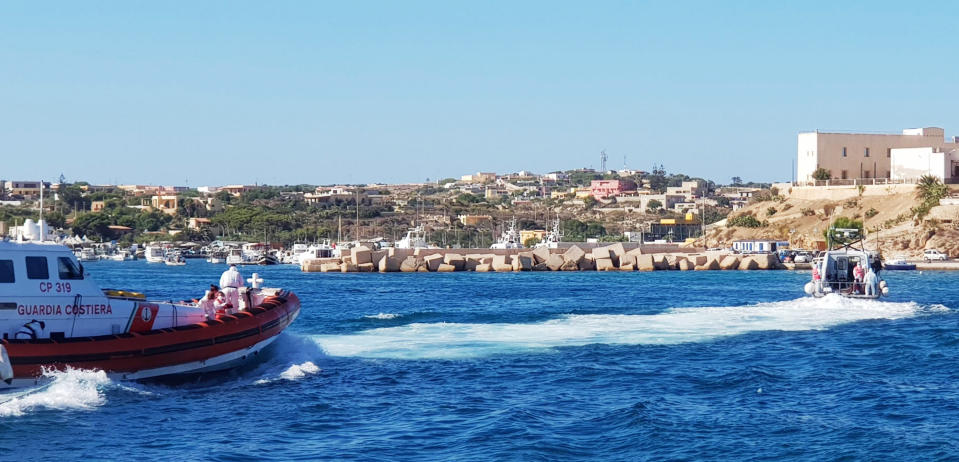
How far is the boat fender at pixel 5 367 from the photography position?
1815 centimetres

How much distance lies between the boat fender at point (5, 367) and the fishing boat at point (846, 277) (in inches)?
1133

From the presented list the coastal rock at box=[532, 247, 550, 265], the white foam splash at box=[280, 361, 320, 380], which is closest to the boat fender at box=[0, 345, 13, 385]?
the white foam splash at box=[280, 361, 320, 380]

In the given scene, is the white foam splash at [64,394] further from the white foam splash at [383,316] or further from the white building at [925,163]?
the white building at [925,163]

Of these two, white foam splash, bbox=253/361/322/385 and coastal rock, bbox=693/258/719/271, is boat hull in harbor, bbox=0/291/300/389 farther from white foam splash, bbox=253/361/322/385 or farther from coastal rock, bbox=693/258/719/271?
coastal rock, bbox=693/258/719/271

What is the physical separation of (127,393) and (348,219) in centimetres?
13103

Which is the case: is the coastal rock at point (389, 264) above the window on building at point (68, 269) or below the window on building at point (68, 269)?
below

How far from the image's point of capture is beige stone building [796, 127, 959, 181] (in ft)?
305

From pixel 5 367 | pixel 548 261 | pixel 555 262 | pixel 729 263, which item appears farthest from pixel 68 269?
pixel 729 263

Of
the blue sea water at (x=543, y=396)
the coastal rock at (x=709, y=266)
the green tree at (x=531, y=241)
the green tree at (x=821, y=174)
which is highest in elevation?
the green tree at (x=821, y=174)

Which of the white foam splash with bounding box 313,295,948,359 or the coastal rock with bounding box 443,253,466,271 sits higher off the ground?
the coastal rock with bounding box 443,253,466,271

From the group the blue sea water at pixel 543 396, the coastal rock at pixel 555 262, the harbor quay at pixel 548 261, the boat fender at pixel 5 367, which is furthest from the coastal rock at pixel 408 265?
the boat fender at pixel 5 367

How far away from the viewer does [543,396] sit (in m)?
20.2

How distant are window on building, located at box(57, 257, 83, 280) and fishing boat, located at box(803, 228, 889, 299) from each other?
26.8m

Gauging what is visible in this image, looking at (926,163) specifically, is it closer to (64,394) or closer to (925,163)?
(925,163)
